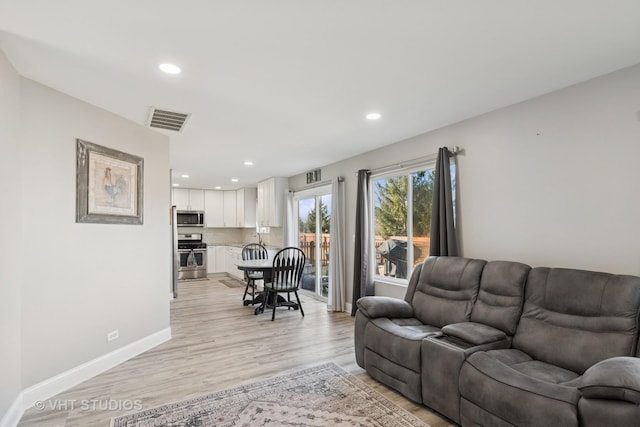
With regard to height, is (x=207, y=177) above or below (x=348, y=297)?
above

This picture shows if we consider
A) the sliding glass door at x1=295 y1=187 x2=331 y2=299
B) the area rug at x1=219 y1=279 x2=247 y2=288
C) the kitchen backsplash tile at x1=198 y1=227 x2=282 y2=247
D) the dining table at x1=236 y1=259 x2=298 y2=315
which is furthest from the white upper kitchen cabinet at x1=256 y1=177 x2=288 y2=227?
the dining table at x1=236 y1=259 x2=298 y2=315

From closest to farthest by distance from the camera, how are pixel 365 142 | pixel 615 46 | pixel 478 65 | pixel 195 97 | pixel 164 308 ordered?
pixel 615 46 < pixel 478 65 < pixel 195 97 < pixel 164 308 < pixel 365 142

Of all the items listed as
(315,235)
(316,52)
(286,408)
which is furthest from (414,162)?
(315,235)

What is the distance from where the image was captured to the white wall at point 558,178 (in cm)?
242

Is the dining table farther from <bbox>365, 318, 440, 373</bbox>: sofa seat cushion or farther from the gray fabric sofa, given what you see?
<bbox>365, 318, 440, 373</bbox>: sofa seat cushion

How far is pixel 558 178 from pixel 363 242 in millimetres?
2581

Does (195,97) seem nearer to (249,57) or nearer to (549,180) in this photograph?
(249,57)

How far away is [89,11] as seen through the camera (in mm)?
1739

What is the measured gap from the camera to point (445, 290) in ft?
10.3

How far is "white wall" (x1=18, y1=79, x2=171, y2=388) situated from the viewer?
8.50 feet

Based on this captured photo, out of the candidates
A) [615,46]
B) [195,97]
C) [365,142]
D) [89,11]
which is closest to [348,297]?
[365,142]

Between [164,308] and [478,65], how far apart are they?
4.06 m

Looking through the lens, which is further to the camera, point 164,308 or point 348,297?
point 348,297

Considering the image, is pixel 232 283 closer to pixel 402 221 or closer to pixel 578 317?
pixel 402 221
